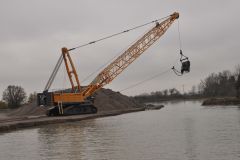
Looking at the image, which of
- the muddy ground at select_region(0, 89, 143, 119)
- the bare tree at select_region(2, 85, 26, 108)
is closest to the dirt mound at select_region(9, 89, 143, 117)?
the muddy ground at select_region(0, 89, 143, 119)

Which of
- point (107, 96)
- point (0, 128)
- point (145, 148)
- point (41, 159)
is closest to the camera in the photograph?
point (41, 159)

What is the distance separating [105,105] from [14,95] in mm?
62785

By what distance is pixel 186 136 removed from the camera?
70.2 ft

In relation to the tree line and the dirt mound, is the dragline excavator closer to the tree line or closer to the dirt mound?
the dirt mound

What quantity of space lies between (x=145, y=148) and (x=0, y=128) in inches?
708

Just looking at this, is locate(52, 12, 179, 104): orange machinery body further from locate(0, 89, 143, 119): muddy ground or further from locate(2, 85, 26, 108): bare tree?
locate(2, 85, 26, 108): bare tree

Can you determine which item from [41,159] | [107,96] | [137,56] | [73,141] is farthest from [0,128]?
[107,96]

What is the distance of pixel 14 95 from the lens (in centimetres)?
12838

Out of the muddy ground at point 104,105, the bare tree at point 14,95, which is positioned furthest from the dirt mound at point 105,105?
the bare tree at point 14,95

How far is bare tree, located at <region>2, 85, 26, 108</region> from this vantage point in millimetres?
127281

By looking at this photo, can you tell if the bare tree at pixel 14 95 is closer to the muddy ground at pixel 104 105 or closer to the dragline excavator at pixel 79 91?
the muddy ground at pixel 104 105

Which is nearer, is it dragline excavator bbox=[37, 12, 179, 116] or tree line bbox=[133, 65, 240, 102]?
dragline excavator bbox=[37, 12, 179, 116]

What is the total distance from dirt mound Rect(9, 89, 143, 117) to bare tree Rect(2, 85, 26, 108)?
4788cm

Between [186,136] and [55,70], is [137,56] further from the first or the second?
[186,136]
